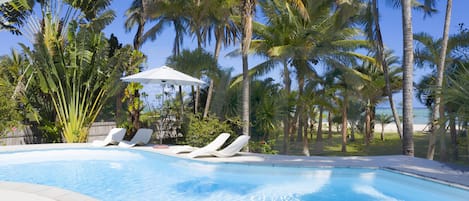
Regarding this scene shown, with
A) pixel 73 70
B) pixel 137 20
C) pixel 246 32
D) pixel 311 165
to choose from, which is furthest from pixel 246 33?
pixel 137 20

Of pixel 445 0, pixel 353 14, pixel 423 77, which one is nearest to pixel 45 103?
pixel 353 14

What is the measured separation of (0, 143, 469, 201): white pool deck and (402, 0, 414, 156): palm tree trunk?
644mm

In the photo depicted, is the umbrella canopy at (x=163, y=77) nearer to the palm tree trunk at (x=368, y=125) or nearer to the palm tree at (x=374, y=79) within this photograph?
the palm tree at (x=374, y=79)

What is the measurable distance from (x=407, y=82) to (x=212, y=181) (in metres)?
6.68

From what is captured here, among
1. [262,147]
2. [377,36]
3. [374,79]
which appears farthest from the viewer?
[374,79]

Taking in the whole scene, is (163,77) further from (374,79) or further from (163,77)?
(374,79)

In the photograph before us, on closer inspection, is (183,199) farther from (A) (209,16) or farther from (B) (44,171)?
(A) (209,16)

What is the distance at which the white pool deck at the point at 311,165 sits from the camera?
5.16 meters

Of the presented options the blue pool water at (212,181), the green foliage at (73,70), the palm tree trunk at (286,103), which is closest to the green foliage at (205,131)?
the blue pool water at (212,181)

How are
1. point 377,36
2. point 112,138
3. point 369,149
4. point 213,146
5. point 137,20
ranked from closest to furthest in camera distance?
point 213,146 < point 377,36 < point 112,138 < point 369,149 < point 137,20

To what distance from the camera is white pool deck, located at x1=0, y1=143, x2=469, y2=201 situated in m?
5.16

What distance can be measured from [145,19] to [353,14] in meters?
10.2

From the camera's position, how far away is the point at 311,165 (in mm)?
8898

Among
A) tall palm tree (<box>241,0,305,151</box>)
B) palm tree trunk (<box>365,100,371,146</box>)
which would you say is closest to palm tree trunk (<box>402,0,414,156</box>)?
tall palm tree (<box>241,0,305,151</box>)
